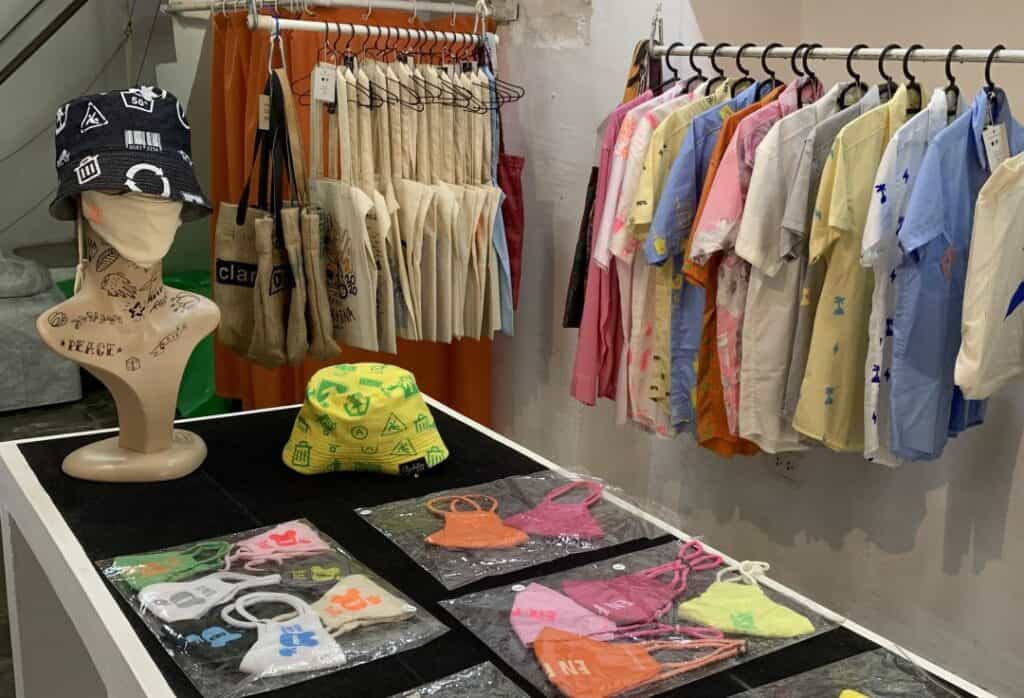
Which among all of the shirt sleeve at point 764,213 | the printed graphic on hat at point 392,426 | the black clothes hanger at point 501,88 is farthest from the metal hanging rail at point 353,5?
the printed graphic on hat at point 392,426

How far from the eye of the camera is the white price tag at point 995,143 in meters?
1.91

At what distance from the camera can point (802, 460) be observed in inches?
104

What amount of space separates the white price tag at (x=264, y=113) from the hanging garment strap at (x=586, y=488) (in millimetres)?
1292

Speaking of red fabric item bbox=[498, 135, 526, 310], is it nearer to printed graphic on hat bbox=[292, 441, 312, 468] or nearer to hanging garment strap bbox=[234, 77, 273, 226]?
hanging garment strap bbox=[234, 77, 273, 226]

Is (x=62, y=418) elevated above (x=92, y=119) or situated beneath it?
situated beneath

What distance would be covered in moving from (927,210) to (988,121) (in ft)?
0.68

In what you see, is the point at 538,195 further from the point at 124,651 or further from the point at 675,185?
the point at 124,651

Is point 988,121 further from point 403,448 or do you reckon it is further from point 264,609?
point 264,609

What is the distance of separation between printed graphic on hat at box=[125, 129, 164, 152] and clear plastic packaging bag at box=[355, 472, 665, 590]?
2.24ft

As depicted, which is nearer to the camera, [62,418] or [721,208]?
[721,208]

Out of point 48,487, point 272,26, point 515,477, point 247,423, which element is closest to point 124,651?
point 48,487

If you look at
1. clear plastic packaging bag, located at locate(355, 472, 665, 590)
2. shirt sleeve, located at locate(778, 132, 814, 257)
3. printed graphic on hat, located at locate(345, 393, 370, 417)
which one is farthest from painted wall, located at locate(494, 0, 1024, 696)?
printed graphic on hat, located at locate(345, 393, 370, 417)

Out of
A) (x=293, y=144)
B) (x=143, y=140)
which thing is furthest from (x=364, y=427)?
(x=293, y=144)

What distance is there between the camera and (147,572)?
1.42 m
